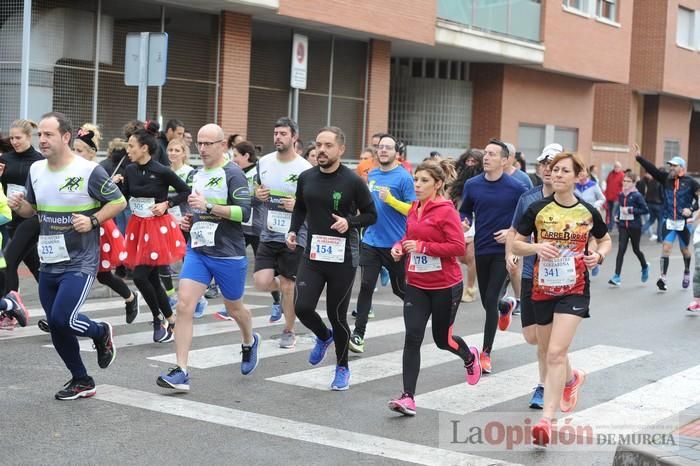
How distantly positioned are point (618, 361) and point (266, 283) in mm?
3354

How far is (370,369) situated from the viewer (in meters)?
9.31

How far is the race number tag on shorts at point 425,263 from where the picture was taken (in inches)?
305

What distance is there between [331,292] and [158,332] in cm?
248

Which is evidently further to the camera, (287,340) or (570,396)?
(287,340)

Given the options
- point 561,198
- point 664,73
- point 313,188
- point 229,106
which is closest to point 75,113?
point 229,106

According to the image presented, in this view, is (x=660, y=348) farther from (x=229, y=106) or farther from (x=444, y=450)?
(x=229, y=106)

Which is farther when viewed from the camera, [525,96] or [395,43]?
[525,96]

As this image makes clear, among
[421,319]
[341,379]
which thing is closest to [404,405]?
[421,319]

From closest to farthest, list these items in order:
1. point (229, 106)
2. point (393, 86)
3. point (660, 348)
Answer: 1. point (660, 348)
2. point (229, 106)
3. point (393, 86)

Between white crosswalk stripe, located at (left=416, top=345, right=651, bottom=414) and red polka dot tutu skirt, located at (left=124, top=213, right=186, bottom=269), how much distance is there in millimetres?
3259

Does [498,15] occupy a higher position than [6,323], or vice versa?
[498,15]

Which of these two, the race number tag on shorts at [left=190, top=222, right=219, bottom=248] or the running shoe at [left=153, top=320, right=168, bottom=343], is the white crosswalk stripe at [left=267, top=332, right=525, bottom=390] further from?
the running shoe at [left=153, top=320, right=168, bottom=343]

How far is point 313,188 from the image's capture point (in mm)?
8453

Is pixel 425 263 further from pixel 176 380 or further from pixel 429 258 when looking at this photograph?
pixel 176 380
